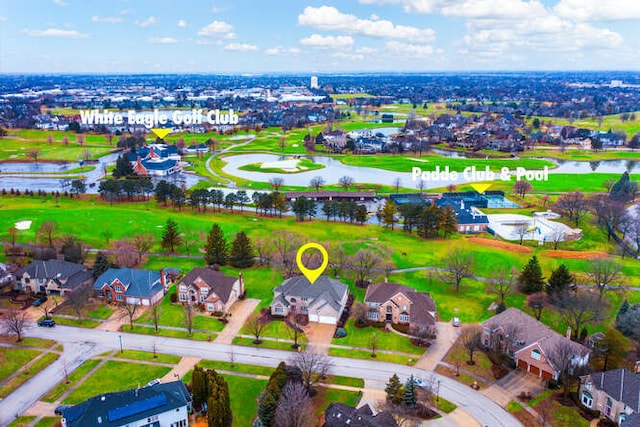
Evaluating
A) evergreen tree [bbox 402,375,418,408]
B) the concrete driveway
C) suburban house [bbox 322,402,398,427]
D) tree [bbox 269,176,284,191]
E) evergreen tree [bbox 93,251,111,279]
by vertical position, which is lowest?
the concrete driveway

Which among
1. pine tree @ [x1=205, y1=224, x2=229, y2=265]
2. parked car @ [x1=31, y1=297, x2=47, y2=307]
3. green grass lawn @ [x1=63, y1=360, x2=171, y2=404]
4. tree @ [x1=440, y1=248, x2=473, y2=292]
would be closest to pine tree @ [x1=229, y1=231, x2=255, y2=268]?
pine tree @ [x1=205, y1=224, x2=229, y2=265]

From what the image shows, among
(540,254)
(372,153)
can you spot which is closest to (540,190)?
(540,254)

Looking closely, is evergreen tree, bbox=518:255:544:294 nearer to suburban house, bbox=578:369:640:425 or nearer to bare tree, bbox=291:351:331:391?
suburban house, bbox=578:369:640:425

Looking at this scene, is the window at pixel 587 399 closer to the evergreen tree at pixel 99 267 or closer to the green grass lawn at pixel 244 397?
the green grass lawn at pixel 244 397

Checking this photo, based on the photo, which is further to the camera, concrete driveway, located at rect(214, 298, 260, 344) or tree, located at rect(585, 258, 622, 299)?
tree, located at rect(585, 258, 622, 299)

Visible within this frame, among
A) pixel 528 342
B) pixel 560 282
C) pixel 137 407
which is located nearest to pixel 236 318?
pixel 137 407

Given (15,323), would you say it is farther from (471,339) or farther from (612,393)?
(612,393)

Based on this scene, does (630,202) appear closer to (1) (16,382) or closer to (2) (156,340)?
(2) (156,340)
